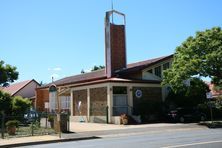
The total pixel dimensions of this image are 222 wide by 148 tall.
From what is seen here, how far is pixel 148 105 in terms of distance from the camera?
36312mm

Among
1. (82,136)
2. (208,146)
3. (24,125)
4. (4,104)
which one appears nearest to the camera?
(208,146)

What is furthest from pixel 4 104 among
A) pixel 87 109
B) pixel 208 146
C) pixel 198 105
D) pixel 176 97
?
pixel 208 146

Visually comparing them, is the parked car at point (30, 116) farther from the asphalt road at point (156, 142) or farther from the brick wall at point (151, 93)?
the brick wall at point (151, 93)

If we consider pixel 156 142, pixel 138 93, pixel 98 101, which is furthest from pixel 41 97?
pixel 156 142

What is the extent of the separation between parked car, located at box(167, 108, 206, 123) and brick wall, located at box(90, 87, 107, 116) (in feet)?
20.0

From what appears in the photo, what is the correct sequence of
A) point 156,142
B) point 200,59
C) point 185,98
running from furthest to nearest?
point 185,98 < point 200,59 < point 156,142

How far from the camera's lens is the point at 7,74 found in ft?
116

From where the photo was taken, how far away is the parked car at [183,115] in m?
33.4

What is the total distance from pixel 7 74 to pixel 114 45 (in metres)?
12.3

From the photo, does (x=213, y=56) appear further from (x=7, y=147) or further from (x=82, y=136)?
(x=7, y=147)

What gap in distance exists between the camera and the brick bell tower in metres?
41.3

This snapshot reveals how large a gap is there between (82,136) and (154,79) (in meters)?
18.6

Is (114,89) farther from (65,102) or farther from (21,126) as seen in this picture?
(65,102)

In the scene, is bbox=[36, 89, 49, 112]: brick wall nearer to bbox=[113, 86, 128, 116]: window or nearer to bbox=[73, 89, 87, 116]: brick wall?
bbox=[73, 89, 87, 116]: brick wall
